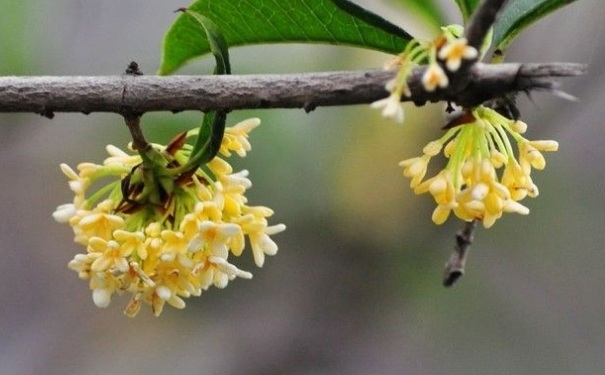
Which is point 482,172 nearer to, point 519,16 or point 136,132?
point 519,16

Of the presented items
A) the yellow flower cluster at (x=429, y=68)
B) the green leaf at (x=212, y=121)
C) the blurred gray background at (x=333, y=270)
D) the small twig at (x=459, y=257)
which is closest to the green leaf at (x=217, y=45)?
the green leaf at (x=212, y=121)

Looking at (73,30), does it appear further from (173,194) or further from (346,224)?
(173,194)

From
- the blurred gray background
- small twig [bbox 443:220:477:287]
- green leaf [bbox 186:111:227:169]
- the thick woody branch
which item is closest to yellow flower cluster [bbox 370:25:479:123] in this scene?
the thick woody branch

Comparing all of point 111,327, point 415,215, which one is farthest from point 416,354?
point 111,327

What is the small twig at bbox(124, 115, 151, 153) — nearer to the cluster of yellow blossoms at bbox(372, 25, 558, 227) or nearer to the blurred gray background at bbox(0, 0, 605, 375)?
the cluster of yellow blossoms at bbox(372, 25, 558, 227)

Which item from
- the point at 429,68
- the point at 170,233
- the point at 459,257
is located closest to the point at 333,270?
the point at 459,257

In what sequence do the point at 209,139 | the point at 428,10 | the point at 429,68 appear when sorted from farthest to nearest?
the point at 428,10
the point at 209,139
the point at 429,68
